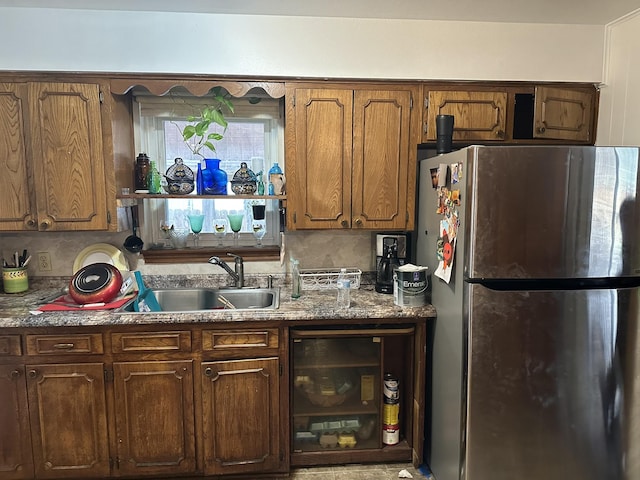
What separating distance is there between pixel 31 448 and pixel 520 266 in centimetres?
234

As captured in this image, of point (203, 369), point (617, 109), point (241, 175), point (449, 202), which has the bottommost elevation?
point (203, 369)

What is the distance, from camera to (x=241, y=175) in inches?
91.1

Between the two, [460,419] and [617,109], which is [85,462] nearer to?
[460,419]

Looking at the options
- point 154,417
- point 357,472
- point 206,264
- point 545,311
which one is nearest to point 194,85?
point 206,264

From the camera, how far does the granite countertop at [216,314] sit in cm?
185

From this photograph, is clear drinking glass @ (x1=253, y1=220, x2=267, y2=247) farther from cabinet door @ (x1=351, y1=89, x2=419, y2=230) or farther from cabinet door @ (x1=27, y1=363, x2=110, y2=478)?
cabinet door @ (x1=27, y1=363, x2=110, y2=478)

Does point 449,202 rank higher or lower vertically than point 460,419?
higher

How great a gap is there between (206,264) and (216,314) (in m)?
0.66

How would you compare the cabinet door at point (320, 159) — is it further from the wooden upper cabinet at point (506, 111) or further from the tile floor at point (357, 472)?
the tile floor at point (357, 472)

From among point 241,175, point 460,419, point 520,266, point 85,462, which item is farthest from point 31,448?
point 520,266

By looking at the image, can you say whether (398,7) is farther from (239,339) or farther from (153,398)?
(153,398)

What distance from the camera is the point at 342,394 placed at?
2.20 metres

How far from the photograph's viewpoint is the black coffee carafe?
230 cm

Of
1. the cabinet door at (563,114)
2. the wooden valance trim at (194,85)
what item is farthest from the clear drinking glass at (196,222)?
the cabinet door at (563,114)
